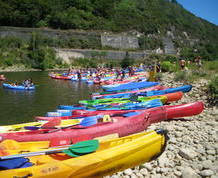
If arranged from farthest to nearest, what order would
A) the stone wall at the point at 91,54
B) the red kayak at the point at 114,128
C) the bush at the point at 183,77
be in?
the stone wall at the point at 91,54
the bush at the point at 183,77
the red kayak at the point at 114,128

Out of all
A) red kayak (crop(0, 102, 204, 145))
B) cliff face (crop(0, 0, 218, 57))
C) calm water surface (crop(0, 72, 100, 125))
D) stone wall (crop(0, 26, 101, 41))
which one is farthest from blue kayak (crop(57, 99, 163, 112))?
cliff face (crop(0, 0, 218, 57))

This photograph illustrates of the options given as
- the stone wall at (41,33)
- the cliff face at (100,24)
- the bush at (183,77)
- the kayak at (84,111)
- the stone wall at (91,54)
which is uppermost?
the cliff face at (100,24)

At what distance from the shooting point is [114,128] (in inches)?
289

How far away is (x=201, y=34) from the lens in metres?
110

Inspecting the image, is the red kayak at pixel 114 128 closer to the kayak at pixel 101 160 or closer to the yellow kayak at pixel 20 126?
the yellow kayak at pixel 20 126

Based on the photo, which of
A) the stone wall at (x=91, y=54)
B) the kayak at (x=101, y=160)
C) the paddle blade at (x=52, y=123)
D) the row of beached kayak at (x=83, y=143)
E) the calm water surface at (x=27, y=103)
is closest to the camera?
the kayak at (x=101, y=160)

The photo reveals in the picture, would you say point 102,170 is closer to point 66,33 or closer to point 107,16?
point 66,33

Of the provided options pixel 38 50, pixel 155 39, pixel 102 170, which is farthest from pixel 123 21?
pixel 102 170

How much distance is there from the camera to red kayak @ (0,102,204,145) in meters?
6.70

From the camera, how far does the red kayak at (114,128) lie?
6699mm

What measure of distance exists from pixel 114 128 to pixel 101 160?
8.26 feet

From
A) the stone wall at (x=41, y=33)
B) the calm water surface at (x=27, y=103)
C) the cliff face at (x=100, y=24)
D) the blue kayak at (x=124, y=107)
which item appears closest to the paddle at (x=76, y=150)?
the blue kayak at (x=124, y=107)

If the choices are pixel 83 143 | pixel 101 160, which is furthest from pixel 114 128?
pixel 101 160

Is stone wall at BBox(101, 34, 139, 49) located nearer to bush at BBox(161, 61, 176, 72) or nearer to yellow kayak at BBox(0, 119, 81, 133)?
bush at BBox(161, 61, 176, 72)
